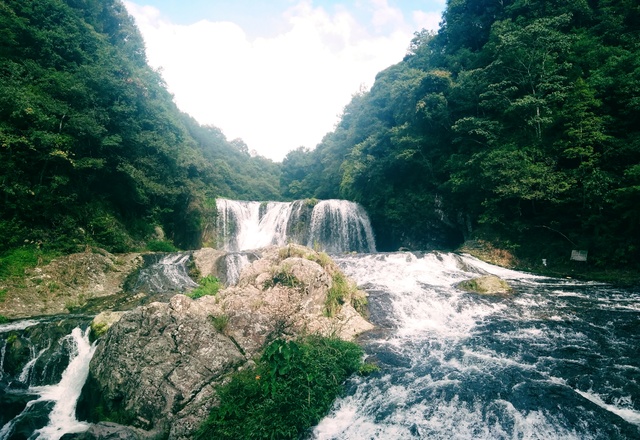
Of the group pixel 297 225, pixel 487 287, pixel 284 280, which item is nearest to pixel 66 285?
pixel 284 280

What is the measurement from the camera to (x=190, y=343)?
5.61m

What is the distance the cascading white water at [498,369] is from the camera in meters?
4.30

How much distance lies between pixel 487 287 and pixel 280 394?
8.58 m

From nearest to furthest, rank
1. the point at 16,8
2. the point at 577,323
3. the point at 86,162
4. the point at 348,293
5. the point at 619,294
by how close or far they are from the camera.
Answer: the point at 577,323
the point at 348,293
the point at 619,294
the point at 86,162
the point at 16,8

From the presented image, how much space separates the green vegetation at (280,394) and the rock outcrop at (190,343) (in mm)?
397

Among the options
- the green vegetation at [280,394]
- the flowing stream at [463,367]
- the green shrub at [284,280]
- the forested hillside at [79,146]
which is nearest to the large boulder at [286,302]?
the green shrub at [284,280]

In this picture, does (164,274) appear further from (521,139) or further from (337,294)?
(521,139)

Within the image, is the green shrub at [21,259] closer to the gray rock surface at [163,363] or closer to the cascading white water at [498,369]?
the gray rock surface at [163,363]

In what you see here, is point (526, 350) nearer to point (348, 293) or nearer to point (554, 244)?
point (348, 293)

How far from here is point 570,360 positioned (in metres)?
5.85

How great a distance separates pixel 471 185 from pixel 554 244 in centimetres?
479

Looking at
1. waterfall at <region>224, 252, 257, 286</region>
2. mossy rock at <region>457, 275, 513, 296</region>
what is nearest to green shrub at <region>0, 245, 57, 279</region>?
waterfall at <region>224, 252, 257, 286</region>

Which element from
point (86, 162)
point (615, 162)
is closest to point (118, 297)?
point (86, 162)

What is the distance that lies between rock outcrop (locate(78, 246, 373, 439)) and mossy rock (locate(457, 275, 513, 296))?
525cm
